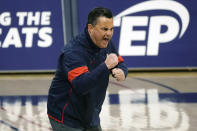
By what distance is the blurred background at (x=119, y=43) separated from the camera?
865cm

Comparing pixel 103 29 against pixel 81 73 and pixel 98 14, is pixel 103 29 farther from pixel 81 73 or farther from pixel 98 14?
pixel 81 73

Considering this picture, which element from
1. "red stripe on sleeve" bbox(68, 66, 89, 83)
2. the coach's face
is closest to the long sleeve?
"red stripe on sleeve" bbox(68, 66, 89, 83)

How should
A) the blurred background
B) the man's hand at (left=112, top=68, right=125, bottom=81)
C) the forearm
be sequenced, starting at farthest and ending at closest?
the blurred background, the man's hand at (left=112, top=68, right=125, bottom=81), the forearm

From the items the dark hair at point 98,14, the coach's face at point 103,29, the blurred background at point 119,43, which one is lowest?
the blurred background at point 119,43

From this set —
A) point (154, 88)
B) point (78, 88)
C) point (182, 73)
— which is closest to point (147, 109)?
point (154, 88)

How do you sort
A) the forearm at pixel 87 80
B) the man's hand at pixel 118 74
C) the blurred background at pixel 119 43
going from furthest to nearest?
the blurred background at pixel 119 43 → the man's hand at pixel 118 74 → the forearm at pixel 87 80

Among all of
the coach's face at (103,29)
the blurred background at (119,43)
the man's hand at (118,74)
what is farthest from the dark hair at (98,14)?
the blurred background at (119,43)

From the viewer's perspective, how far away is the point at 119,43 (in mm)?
9727

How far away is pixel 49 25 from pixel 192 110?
4442mm

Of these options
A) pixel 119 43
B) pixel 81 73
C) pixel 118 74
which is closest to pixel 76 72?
pixel 81 73

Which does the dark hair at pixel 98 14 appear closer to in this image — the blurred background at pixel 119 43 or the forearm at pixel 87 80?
the forearm at pixel 87 80

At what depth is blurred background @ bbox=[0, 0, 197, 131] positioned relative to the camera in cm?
865

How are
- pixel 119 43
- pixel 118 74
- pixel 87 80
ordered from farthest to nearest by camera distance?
pixel 119 43 → pixel 118 74 → pixel 87 80

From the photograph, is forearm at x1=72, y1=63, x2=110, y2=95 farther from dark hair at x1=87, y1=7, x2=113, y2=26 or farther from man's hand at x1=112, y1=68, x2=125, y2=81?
dark hair at x1=87, y1=7, x2=113, y2=26
